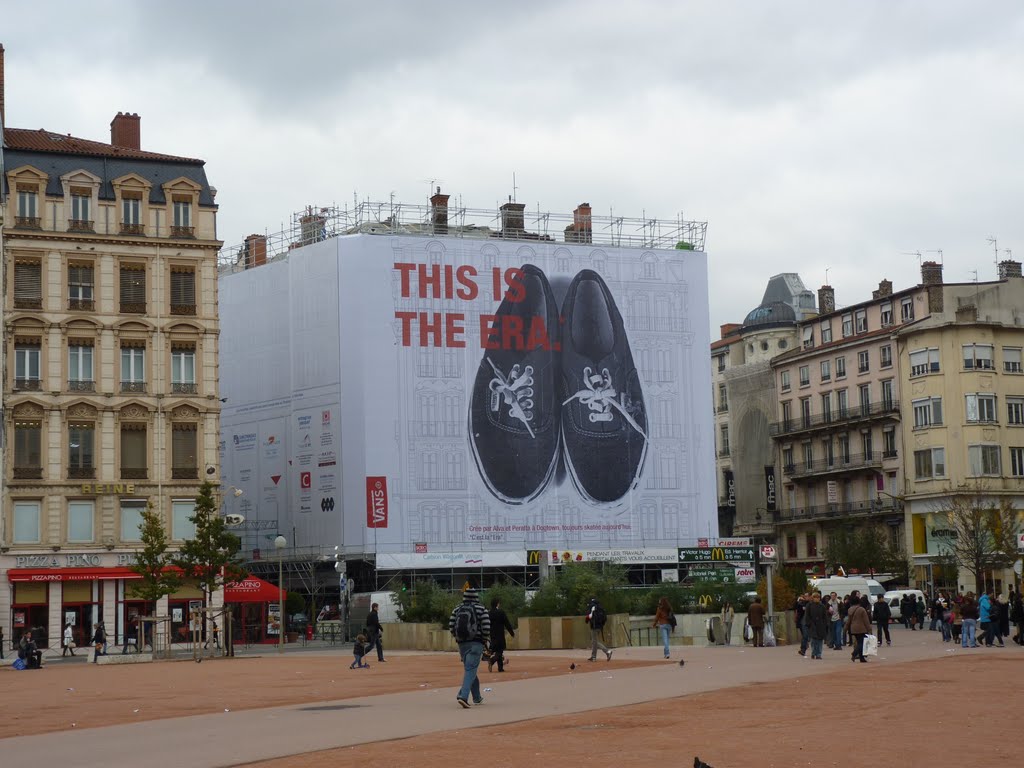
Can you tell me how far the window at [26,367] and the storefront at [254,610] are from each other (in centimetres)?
1183

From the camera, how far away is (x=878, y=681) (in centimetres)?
2883

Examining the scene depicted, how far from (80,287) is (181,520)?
34.7 ft

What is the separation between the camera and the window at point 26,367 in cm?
6594

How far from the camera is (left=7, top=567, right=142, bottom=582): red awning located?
64.5 meters

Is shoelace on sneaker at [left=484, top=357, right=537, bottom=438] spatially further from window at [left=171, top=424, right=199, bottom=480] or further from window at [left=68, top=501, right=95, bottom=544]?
window at [left=68, top=501, right=95, bottom=544]

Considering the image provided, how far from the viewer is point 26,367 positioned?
217 feet

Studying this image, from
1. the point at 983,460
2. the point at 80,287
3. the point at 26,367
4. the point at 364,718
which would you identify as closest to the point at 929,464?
the point at 983,460

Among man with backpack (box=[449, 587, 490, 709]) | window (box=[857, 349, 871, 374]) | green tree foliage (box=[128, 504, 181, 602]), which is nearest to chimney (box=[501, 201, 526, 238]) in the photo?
window (box=[857, 349, 871, 374])

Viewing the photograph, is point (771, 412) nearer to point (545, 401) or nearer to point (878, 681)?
point (545, 401)

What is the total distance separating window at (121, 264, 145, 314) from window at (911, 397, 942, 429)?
151 feet

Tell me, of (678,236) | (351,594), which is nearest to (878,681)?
(351,594)

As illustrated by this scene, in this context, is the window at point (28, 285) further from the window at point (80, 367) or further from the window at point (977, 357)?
the window at point (977, 357)

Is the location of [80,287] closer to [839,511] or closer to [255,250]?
[255,250]

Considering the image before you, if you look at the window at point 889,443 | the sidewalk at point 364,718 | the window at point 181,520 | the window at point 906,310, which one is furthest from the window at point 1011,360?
the sidewalk at point 364,718
